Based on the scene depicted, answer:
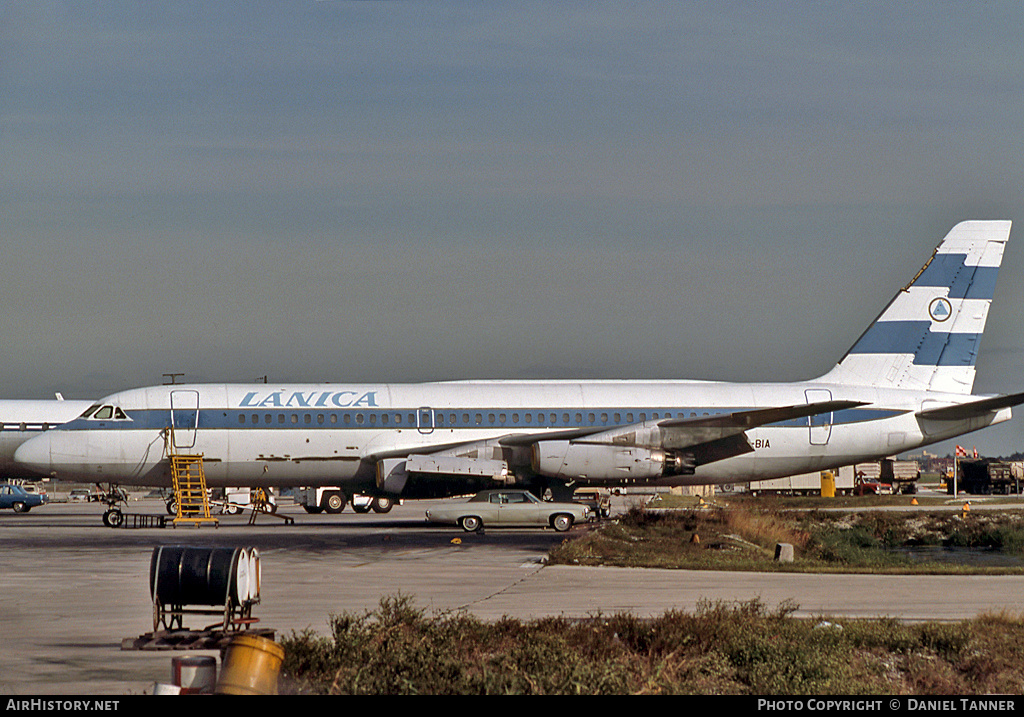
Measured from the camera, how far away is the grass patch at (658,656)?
36.3 ft

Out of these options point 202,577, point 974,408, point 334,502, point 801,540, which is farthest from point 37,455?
point 974,408

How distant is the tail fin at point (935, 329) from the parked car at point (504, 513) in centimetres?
1276

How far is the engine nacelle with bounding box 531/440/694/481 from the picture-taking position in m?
37.0

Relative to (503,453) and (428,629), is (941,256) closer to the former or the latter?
(503,453)

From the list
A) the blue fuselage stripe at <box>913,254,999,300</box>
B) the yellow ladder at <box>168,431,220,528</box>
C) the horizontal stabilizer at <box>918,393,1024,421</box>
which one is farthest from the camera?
the blue fuselage stripe at <box>913,254,999,300</box>

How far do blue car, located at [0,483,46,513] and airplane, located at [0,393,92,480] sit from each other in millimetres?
15157

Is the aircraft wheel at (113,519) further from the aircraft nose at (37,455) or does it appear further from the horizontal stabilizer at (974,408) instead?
the horizontal stabilizer at (974,408)

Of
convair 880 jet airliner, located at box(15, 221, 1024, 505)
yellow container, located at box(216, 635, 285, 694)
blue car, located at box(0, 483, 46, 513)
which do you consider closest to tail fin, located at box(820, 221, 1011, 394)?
convair 880 jet airliner, located at box(15, 221, 1024, 505)

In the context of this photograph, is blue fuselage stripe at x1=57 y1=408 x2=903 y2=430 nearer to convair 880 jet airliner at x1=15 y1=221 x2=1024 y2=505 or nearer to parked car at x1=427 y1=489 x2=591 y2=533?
convair 880 jet airliner at x1=15 y1=221 x2=1024 y2=505

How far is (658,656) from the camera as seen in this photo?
12844 mm

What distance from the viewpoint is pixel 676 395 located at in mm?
40500

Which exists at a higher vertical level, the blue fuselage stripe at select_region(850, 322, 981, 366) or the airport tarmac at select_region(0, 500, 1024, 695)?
the blue fuselage stripe at select_region(850, 322, 981, 366)

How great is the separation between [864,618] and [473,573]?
28.6 ft

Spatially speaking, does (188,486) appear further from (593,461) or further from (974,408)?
(974,408)
